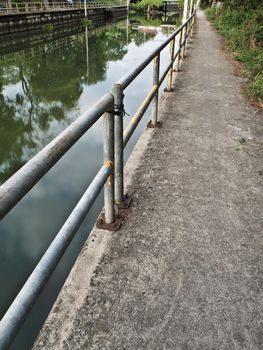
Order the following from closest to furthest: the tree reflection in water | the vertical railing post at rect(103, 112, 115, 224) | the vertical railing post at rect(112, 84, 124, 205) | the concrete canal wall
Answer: the vertical railing post at rect(103, 112, 115, 224) → the vertical railing post at rect(112, 84, 124, 205) → the tree reflection in water → the concrete canal wall

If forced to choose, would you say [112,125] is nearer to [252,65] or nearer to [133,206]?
[133,206]

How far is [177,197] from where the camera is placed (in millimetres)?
2744

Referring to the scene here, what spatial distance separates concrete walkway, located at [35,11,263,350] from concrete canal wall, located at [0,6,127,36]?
91.2ft

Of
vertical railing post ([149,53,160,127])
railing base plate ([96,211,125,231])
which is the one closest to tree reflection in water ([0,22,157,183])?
vertical railing post ([149,53,160,127])

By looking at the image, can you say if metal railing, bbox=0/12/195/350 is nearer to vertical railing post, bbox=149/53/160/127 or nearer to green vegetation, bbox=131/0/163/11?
vertical railing post, bbox=149/53/160/127

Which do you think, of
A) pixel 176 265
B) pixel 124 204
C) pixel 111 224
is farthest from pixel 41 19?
pixel 176 265

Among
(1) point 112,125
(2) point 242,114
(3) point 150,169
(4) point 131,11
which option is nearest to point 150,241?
(1) point 112,125

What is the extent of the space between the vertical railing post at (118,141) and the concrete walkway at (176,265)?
199 mm

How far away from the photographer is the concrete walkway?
5.24 feet

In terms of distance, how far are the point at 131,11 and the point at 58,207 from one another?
7585 cm

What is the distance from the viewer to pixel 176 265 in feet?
6.61

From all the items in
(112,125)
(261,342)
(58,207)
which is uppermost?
(112,125)

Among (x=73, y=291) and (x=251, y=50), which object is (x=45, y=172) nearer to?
(x=73, y=291)

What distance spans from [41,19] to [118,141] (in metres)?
35.9
